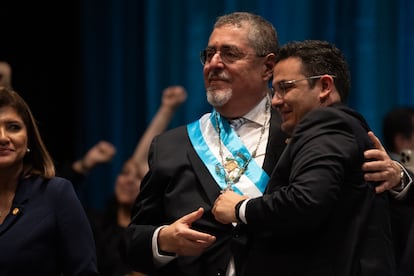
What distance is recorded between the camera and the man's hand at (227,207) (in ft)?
7.89

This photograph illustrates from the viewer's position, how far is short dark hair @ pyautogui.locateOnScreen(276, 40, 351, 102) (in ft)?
8.17

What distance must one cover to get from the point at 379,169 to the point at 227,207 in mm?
401

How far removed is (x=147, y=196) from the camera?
9.44ft

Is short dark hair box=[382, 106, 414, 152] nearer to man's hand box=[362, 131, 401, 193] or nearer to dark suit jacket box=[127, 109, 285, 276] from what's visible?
dark suit jacket box=[127, 109, 285, 276]

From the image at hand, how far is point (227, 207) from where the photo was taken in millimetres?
2422

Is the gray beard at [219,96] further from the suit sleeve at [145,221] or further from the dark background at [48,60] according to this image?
the dark background at [48,60]

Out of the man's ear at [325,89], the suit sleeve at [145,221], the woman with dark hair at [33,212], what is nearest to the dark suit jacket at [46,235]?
the woman with dark hair at [33,212]

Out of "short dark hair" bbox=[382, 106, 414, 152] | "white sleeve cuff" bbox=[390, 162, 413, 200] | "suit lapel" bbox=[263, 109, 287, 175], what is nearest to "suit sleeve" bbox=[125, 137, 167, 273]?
"suit lapel" bbox=[263, 109, 287, 175]

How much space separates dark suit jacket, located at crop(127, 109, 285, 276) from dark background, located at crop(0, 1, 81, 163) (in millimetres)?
2682

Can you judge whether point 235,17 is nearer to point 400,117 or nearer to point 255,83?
point 255,83

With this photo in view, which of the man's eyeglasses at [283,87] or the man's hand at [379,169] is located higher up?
the man's eyeglasses at [283,87]

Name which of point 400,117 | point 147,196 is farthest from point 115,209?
point 147,196

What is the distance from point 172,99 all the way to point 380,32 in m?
1.12

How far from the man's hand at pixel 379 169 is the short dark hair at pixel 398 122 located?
2049mm
